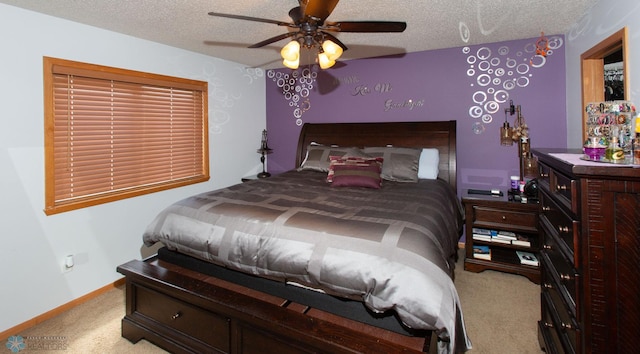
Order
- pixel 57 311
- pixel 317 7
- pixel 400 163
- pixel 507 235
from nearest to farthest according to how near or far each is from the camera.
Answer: pixel 317 7
pixel 57 311
pixel 507 235
pixel 400 163

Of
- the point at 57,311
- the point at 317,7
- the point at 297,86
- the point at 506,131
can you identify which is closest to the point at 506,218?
the point at 506,131

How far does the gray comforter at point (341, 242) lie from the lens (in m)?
1.36

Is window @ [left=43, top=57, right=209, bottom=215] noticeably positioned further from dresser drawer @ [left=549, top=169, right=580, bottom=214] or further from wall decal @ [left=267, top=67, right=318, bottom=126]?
dresser drawer @ [left=549, top=169, right=580, bottom=214]

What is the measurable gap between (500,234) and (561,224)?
165cm

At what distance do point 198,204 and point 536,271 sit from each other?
282 cm

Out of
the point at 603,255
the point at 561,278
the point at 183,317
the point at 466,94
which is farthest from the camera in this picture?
the point at 466,94

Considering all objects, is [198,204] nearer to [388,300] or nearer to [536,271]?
[388,300]

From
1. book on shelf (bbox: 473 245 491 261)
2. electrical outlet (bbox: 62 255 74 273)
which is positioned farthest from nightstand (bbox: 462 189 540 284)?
electrical outlet (bbox: 62 255 74 273)

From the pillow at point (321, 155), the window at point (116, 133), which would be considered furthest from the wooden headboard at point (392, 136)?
the window at point (116, 133)

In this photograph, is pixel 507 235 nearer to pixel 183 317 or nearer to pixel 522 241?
pixel 522 241

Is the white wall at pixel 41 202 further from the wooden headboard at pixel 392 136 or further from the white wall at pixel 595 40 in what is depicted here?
the white wall at pixel 595 40

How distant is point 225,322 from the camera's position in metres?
1.68

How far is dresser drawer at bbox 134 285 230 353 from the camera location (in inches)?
67.3

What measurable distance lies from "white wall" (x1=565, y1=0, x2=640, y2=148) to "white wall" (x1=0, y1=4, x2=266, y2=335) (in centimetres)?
361
